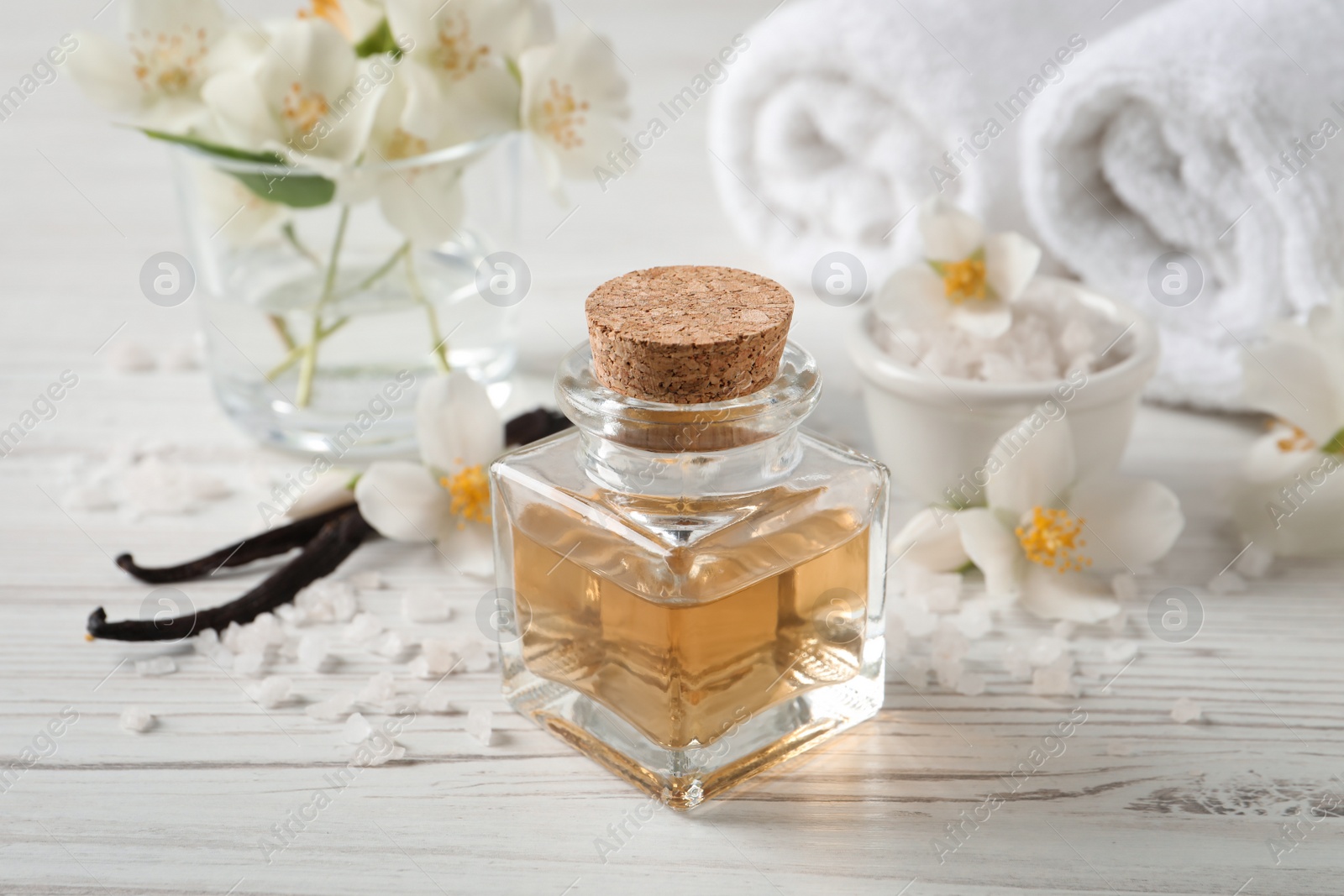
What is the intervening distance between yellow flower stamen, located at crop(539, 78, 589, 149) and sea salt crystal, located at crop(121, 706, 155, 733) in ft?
1.64

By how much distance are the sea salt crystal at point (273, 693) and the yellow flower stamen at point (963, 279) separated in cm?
53

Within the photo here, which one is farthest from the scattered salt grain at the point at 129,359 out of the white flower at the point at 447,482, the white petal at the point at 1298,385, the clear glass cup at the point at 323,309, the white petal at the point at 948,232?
the white petal at the point at 1298,385

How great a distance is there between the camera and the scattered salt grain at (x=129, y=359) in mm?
1188

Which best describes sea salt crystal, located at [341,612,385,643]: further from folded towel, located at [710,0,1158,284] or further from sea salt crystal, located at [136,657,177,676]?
folded towel, located at [710,0,1158,284]

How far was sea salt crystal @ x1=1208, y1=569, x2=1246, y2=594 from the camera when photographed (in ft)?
2.84

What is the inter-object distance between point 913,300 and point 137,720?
23.2 inches

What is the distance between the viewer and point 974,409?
873 millimetres

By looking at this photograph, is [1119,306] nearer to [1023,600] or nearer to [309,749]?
[1023,600]

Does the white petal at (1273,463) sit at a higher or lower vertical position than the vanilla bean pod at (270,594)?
higher

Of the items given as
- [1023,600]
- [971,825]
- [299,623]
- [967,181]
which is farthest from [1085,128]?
[299,623]

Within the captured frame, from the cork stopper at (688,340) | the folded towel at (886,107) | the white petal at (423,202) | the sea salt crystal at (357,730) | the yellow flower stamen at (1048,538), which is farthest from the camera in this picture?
the folded towel at (886,107)

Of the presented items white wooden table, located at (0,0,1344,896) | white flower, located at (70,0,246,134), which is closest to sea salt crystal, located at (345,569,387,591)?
white wooden table, located at (0,0,1344,896)

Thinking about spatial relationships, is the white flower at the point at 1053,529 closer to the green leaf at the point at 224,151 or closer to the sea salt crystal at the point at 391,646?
the sea salt crystal at the point at 391,646

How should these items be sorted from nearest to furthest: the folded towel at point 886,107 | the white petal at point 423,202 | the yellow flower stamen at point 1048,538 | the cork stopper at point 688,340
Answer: the cork stopper at point 688,340, the yellow flower stamen at point 1048,538, the white petal at point 423,202, the folded towel at point 886,107
